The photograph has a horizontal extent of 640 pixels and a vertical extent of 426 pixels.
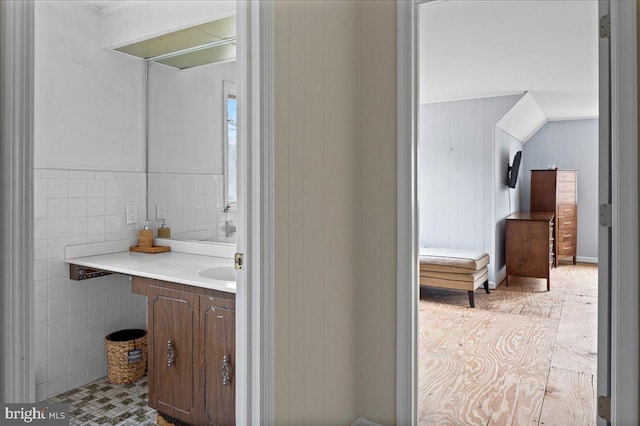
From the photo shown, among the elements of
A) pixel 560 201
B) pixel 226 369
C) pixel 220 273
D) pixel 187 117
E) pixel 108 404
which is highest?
pixel 187 117

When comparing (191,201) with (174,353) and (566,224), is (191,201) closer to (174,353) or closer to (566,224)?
(174,353)

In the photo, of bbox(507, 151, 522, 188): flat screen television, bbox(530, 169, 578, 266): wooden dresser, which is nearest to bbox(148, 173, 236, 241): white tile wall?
bbox(507, 151, 522, 188): flat screen television

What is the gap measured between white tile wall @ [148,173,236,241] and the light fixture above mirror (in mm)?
779

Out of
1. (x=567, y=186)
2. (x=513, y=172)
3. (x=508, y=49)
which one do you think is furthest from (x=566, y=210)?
(x=508, y=49)

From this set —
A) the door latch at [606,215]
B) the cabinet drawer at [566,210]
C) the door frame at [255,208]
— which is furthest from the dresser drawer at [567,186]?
the door frame at [255,208]

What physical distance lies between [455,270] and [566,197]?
343 cm

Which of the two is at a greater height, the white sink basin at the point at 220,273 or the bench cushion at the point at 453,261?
the white sink basin at the point at 220,273

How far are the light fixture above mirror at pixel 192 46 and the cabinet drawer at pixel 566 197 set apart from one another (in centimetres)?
577

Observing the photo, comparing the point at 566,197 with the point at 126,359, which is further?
the point at 566,197

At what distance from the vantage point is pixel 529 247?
5383 mm

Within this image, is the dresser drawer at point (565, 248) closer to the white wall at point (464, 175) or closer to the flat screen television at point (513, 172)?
the flat screen television at point (513, 172)

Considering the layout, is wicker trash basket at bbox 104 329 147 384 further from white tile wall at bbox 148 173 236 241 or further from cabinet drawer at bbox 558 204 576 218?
cabinet drawer at bbox 558 204 576 218

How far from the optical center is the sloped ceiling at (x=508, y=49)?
2.99m

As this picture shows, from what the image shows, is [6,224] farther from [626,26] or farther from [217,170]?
[217,170]
